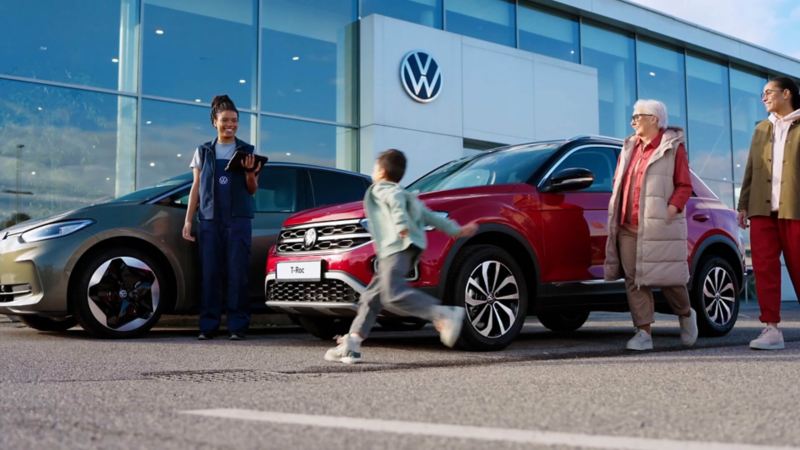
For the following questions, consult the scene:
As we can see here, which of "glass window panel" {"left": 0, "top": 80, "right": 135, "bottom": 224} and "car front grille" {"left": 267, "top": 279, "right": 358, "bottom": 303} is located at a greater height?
"glass window panel" {"left": 0, "top": 80, "right": 135, "bottom": 224}

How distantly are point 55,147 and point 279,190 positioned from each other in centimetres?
577

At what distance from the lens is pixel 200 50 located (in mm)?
13953

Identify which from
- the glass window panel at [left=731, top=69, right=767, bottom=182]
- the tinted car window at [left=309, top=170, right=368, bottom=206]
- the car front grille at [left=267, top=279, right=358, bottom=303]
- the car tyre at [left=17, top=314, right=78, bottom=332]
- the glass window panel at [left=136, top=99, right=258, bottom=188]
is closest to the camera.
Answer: the car front grille at [left=267, top=279, right=358, bottom=303]

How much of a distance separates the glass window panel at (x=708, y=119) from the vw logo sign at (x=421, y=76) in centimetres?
916

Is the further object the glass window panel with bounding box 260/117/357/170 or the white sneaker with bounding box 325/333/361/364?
the glass window panel with bounding box 260/117/357/170

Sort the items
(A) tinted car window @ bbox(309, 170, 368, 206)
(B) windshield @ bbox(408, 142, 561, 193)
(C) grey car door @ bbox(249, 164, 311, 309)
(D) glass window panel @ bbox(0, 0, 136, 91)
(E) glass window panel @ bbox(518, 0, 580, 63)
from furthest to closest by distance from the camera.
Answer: (E) glass window panel @ bbox(518, 0, 580, 63)
(D) glass window panel @ bbox(0, 0, 136, 91)
(A) tinted car window @ bbox(309, 170, 368, 206)
(C) grey car door @ bbox(249, 164, 311, 309)
(B) windshield @ bbox(408, 142, 561, 193)

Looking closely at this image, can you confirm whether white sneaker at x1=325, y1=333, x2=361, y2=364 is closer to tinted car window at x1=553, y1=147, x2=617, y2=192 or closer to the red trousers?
tinted car window at x1=553, y1=147, x2=617, y2=192

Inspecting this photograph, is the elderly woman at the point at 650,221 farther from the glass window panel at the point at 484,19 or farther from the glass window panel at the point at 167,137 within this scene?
the glass window panel at the point at 484,19

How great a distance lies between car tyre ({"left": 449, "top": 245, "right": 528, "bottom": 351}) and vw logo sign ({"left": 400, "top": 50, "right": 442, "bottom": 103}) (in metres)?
9.91

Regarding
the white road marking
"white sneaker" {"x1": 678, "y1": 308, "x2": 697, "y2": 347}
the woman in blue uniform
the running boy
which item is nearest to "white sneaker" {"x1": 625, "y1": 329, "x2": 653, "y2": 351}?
"white sneaker" {"x1": 678, "y1": 308, "x2": 697, "y2": 347}

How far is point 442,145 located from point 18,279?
33.1 feet

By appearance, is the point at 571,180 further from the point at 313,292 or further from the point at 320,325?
the point at 320,325

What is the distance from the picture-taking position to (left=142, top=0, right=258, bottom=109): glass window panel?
13.5 meters

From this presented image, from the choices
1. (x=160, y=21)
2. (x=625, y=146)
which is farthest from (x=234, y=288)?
(x=160, y=21)
